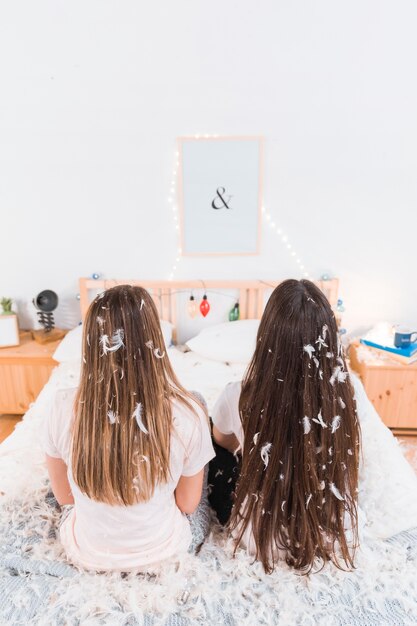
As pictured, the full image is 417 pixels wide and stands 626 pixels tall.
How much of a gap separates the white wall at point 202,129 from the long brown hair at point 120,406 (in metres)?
1.67

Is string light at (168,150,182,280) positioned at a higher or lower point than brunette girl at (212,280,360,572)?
higher

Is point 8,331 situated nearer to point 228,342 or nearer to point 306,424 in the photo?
point 228,342

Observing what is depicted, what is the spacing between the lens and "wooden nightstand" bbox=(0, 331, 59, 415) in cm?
234

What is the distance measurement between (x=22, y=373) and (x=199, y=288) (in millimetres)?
1223

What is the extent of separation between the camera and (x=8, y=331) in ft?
7.94

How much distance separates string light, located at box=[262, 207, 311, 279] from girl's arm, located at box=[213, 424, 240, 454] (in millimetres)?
1524

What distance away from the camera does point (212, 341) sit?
91.7 inches

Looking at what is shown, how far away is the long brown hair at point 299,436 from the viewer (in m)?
0.93

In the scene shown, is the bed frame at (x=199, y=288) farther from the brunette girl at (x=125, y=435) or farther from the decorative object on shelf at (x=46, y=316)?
the brunette girl at (x=125, y=435)

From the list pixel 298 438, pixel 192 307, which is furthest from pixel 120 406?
pixel 192 307

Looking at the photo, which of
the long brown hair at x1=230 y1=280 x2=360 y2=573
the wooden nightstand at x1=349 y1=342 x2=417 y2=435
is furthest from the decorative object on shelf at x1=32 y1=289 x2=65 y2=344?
the wooden nightstand at x1=349 y1=342 x2=417 y2=435

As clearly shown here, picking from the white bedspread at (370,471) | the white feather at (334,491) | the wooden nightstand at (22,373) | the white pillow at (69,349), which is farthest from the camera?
the wooden nightstand at (22,373)

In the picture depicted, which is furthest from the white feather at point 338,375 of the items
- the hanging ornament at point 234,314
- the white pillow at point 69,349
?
the hanging ornament at point 234,314

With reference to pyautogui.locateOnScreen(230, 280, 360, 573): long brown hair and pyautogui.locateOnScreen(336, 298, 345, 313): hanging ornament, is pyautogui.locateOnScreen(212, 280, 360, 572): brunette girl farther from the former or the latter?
pyautogui.locateOnScreen(336, 298, 345, 313): hanging ornament
